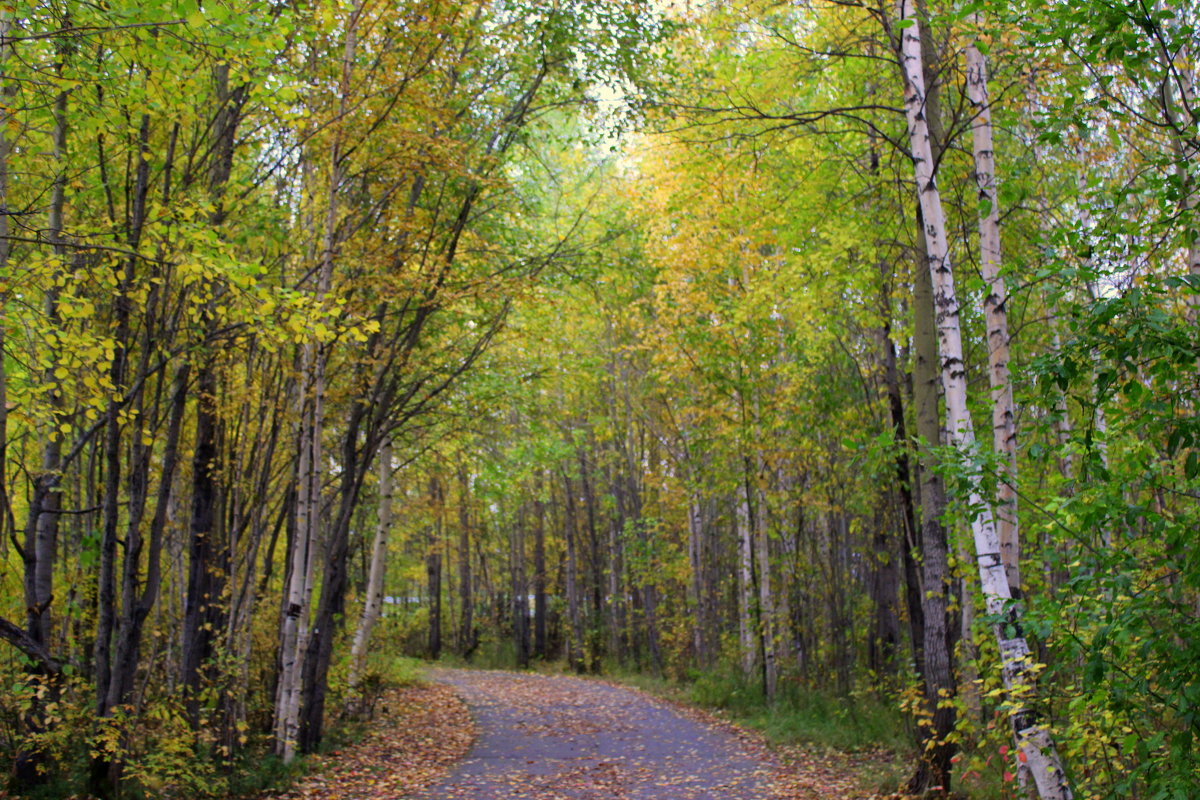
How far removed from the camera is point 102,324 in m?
9.48

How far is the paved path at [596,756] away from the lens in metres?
9.25

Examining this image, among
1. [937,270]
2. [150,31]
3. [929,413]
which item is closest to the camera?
[150,31]

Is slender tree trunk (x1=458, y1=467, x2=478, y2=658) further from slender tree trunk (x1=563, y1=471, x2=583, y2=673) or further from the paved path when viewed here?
the paved path

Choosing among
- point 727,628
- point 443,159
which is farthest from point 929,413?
point 727,628

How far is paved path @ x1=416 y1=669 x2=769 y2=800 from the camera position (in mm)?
9250

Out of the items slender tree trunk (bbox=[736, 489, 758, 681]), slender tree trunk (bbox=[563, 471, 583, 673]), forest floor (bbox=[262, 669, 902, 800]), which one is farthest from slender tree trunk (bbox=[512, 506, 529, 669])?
slender tree trunk (bbox=[736, 489, 758, 681])

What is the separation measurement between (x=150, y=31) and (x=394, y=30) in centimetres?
451

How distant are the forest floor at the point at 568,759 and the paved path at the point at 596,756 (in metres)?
0.02

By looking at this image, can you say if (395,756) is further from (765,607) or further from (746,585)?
(746,585)

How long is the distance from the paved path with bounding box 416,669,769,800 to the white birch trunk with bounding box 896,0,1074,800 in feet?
12.8

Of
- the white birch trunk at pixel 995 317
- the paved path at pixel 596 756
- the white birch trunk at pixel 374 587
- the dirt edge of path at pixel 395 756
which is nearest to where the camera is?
the white birch trunk at pixel 995 317

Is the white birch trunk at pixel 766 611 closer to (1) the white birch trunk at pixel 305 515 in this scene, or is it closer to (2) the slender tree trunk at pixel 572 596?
(1) the white birch trunk at pixel 305 515

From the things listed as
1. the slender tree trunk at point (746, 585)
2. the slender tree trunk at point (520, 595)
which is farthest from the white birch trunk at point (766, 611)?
the slender tree trunk at point (520, 595)

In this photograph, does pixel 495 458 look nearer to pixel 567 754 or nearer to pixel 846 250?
pixel 567 754
